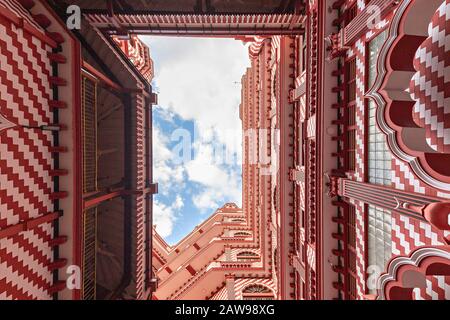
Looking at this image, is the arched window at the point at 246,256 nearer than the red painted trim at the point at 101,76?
No

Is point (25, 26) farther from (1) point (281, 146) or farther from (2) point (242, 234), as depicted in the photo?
(2) point (242, 234)

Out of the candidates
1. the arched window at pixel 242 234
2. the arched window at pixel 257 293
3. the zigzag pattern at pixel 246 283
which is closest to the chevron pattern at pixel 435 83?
the arched window at pixel 257 293

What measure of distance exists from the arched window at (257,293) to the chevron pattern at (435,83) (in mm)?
16539

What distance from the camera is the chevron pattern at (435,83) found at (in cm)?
640

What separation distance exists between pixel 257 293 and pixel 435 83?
18.1 meters

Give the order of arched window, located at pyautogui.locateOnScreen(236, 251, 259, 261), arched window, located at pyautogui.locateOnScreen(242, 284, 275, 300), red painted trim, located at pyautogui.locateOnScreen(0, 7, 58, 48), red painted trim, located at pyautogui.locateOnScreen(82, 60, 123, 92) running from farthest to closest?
arched window, located at pyautogui.locateOnScreen(236, 251, 259, 261) < arched window, located at pyautogui.locateOnScreen(242, 284, 275, 300) < red painted trim, located at pyautogui.locateOnScreen(82, 60, 123, 92) < red painted trim, located at pyautogui.locateOnScreen(0, 7, 58, 48)

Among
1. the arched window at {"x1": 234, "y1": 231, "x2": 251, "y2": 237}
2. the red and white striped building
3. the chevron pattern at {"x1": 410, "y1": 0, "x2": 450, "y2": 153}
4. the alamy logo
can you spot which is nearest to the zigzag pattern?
the red and white striped building

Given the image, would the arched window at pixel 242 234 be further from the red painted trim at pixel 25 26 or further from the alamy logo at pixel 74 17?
the red painted trim at pixel 25 26

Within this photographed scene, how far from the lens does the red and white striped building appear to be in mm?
6734

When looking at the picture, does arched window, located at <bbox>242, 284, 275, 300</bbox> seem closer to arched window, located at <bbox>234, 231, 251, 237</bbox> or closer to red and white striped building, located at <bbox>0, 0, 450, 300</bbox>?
red and white striped building, located at <bbox>0, 0, 450, 300</bbox>

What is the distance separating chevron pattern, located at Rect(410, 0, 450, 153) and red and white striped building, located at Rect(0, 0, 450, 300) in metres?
0.04

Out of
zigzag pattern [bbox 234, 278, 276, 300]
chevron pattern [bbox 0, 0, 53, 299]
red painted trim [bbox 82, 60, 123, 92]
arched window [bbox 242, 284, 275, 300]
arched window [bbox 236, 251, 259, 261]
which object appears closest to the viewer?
chevron pattern [bbox 0, 0, 53, 299]

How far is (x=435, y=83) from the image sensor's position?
6762mm
